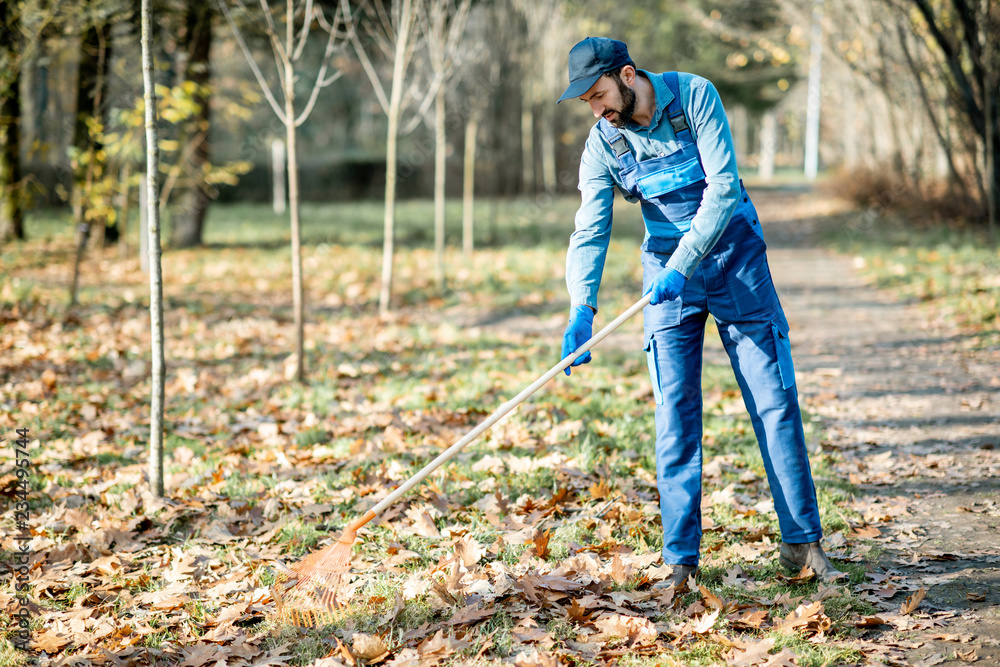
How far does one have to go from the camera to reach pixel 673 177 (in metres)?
2.85

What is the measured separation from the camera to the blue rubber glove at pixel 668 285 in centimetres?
273

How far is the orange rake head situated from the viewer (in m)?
2.84

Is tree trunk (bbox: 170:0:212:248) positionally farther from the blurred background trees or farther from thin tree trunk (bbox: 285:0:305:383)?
thin tree trunk (bbox: 285:0:305:383)

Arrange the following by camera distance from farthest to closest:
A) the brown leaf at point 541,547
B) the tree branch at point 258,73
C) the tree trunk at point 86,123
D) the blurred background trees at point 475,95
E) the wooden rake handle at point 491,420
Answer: the blurred background trees at point 475,95 < the tree trunk at point 86,123 < the tree branch at point 258,73 < the brown leaf at point 541,547 < the wooden rake handle at point 491,420

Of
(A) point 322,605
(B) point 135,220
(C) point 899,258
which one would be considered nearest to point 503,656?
(A) point 322,605

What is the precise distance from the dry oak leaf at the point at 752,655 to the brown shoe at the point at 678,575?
0.44 meters

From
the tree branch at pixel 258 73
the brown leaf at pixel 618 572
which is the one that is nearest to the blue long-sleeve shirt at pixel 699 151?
the brown leaf at pixel 618 572

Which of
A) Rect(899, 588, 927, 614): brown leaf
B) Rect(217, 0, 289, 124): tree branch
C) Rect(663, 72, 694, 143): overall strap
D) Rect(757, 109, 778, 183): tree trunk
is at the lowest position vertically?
Rect(899, 588, 927, 614): brown leaf

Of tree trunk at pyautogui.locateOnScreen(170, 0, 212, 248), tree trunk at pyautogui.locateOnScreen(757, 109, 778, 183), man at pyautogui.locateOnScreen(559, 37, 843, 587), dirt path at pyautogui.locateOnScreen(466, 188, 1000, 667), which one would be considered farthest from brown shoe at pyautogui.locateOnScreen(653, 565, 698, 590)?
tree trunk at pyautogui.locateOnScreen(757, 109, 778, 183)

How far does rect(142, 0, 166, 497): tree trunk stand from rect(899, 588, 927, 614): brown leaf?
3.32m

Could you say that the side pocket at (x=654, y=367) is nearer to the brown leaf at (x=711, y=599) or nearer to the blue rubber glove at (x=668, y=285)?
the blue rubber glove at (x=668, y=285)

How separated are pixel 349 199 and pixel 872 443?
981 inches

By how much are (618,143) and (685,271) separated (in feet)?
1.82

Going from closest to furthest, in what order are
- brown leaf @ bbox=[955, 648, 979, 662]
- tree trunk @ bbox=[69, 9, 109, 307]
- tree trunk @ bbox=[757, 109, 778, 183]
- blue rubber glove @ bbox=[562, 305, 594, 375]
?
brown leaf @ bbox=[955, 648, 979, 662], blue rubber glove @ bbox=[562, 305, 594, 375], tree trunk @ bbox=[69, 9, 109, 307], tree trunk @ bbox=[757, 109, 778, 183]
